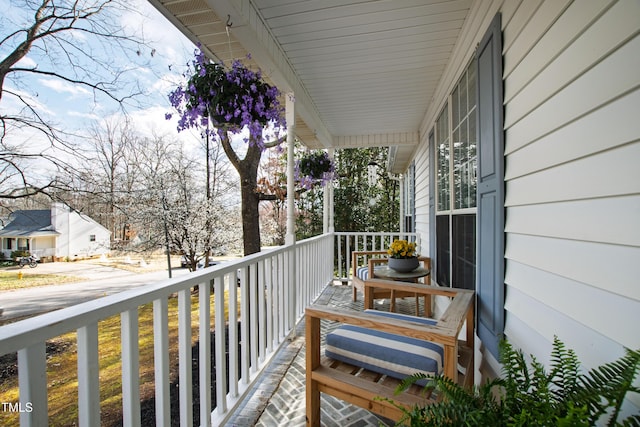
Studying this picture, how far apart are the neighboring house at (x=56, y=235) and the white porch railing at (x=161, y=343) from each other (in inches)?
217

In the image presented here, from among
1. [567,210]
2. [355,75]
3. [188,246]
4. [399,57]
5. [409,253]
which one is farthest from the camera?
[188,246]

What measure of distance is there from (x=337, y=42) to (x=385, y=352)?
92.8 inches

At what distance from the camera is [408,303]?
14.0 ft

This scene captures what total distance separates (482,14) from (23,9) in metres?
5.29

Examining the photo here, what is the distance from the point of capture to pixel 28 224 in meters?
5.78

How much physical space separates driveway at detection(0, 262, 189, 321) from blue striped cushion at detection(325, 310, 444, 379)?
5110 millimetres

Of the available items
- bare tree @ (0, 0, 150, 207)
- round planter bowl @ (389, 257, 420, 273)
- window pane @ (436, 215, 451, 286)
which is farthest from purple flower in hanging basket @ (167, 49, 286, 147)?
bare tree @ (0, 0, 150, 207)

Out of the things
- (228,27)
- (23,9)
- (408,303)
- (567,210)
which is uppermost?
(23,9)

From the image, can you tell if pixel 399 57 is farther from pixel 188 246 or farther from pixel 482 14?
pixel 188 246

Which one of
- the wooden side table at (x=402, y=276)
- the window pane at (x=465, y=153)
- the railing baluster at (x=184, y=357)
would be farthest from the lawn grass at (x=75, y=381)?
the window pane at (x=465, y=153)

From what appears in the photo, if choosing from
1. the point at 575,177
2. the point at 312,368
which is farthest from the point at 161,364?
the point at 575,177

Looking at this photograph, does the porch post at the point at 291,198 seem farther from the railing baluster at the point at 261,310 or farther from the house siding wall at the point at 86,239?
the house siding wall at the point at 86,239

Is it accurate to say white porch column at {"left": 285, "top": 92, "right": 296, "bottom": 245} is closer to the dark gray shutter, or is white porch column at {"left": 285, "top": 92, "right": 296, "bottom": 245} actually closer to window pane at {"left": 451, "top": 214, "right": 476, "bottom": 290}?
window pane at {"left": 451, "top": 214, "right": 476, "bottom": 290}

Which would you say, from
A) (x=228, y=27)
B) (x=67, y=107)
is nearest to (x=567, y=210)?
(x=228, y=27)
